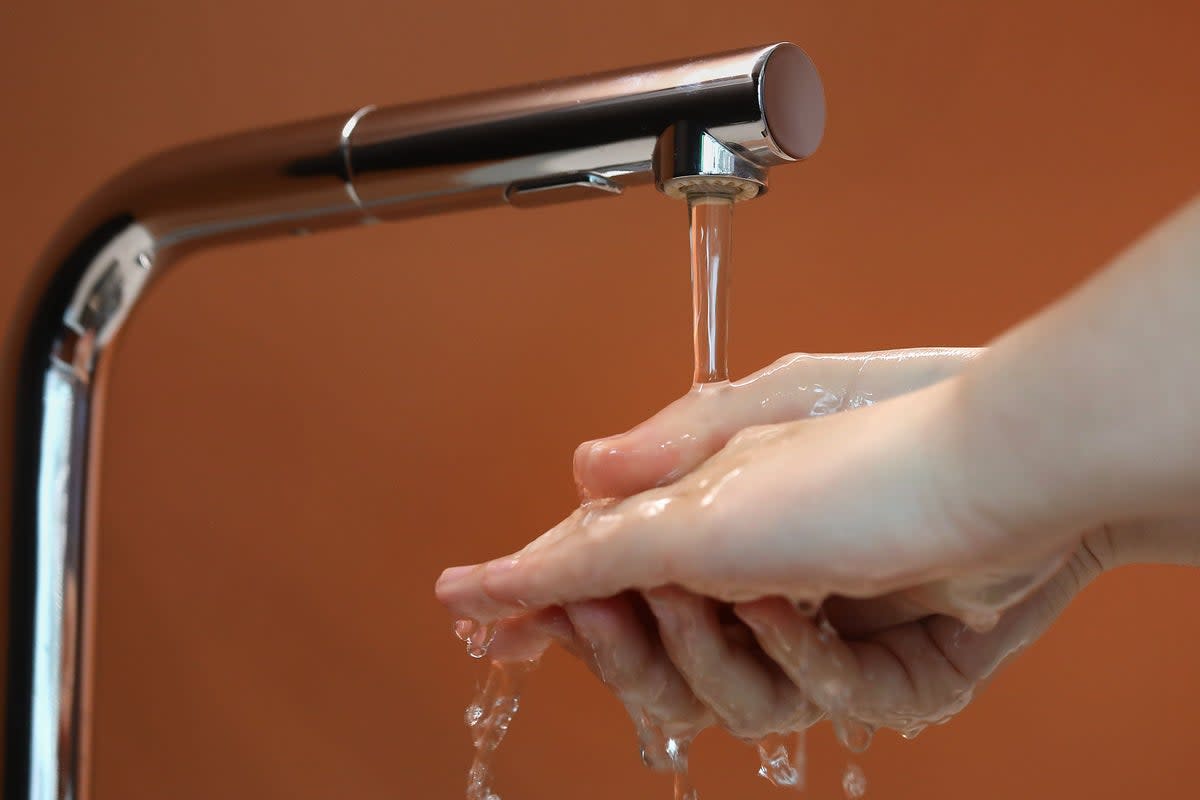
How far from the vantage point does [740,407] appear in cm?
57

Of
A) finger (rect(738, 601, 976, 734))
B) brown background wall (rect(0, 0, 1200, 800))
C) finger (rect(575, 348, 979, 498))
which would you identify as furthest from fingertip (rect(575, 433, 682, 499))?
brown background wall (rect(0, 0, 1200, 800))

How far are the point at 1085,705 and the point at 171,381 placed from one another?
3.54ft

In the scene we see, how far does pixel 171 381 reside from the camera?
131 cm

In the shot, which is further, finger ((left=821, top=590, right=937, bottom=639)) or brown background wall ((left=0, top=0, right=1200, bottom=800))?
brown background wall ((left=0, top=0, right=1200, bottom=800))

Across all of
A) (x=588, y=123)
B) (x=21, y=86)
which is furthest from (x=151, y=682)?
(x=588, y=123)

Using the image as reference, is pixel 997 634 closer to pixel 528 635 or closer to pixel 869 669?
pixel 869 669

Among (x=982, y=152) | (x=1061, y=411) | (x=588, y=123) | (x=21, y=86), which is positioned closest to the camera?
(x=1061, y=411)

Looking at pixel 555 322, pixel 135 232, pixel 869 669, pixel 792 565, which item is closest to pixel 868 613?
pixel 869 669

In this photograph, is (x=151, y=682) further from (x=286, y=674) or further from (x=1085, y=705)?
(x=1085, y=705)

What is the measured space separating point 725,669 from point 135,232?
326 millimetres

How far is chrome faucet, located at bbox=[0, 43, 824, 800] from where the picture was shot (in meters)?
0.51

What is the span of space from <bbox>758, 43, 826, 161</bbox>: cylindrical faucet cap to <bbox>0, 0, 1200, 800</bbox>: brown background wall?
0.89 metres

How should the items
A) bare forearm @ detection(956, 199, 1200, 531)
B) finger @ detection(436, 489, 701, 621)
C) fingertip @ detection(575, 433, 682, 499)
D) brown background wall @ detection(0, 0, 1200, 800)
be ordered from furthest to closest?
brown background wall @ detection(0, 0, 1200, 800)
fingertip @ detection(575, 433, 682, 499)
finger @ detection(436, 489, 701, 621)
bare forearm @ detection(956, 199, 1200, 531)

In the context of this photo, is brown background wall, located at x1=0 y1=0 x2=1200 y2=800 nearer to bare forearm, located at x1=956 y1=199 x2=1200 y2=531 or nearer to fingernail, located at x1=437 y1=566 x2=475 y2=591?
fingernail, located at x1=437 y1=566 x2=475 y2=591
